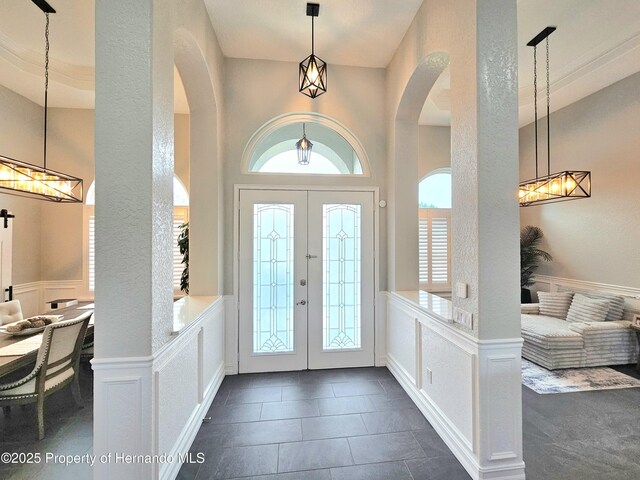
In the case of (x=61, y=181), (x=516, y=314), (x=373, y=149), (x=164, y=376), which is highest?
(x=373, y=149)

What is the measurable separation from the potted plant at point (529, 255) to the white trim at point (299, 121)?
371cm

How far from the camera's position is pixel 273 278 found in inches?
146

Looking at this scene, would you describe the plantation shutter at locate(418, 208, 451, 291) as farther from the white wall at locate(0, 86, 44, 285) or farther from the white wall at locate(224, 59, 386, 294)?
the white wall at locate(0, 86, 44, 285)

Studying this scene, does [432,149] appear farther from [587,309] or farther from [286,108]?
[587,309]

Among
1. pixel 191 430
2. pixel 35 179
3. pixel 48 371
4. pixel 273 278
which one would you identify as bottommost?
pixel 191 430

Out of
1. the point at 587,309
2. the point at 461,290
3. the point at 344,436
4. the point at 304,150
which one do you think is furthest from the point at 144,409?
the point at 587,309

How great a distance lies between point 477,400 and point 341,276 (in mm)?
2084

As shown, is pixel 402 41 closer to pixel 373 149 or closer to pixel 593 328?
pixel 373 149

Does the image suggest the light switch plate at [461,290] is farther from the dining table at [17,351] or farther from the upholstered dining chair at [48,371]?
the dining table at [17,351]

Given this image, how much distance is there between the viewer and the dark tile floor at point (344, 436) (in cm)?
210

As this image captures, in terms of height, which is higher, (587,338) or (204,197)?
(204,197)

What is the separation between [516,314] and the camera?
6.62 ft

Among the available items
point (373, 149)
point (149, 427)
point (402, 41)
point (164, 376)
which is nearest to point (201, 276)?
point (164, 376)

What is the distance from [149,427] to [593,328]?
4.98 metres
